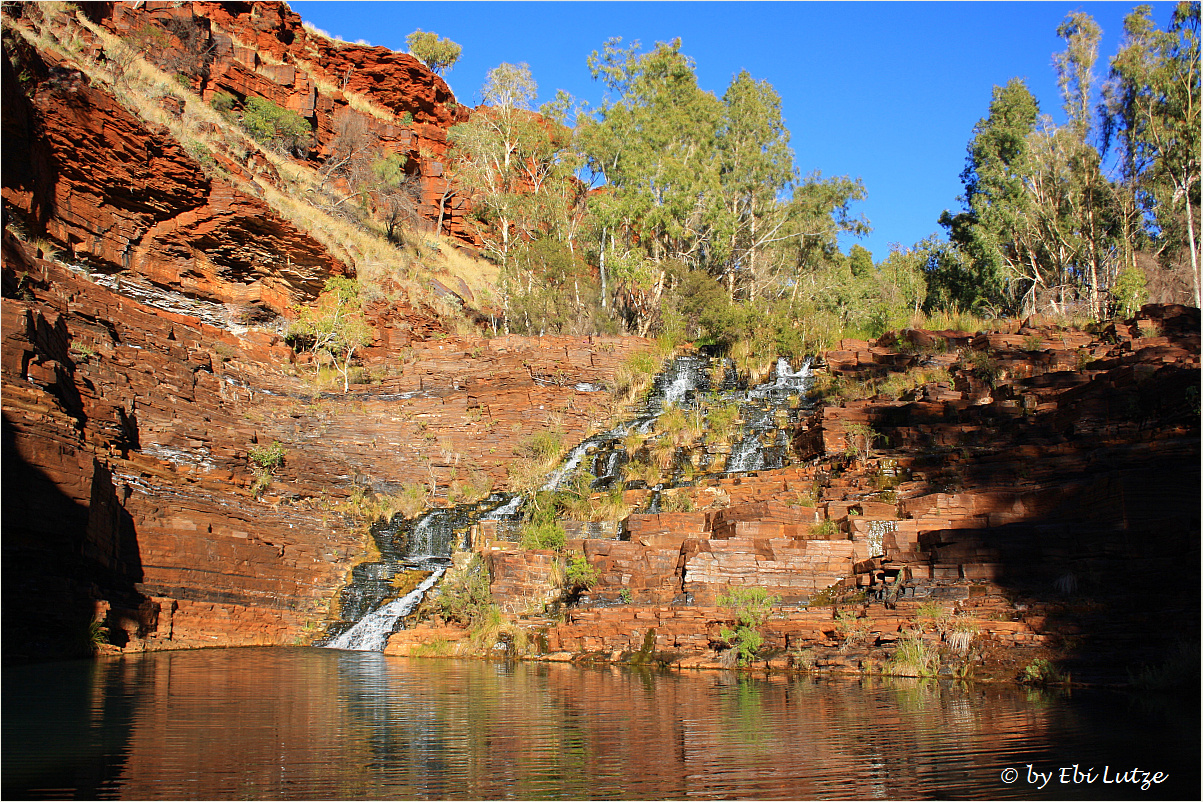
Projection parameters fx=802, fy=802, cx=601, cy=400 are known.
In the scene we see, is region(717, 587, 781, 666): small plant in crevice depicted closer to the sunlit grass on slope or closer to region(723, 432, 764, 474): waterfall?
region(723, 432, 764, 474): waterfall

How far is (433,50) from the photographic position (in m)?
64.6

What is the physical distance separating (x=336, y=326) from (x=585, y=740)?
24.9 m

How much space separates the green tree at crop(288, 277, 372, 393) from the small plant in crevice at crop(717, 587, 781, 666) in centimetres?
1865

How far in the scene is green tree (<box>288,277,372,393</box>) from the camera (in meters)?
28.4

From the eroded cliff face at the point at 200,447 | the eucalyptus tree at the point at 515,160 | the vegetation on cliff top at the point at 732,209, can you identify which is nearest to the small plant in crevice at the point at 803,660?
the eroded cliff face at the point at 200,447

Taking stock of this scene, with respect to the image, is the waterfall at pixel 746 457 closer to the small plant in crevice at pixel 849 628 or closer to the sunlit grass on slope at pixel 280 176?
the small plant in crevice at pixel 849 628

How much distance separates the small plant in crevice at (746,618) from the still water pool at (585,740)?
57.7 inches

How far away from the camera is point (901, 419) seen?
20578 mm

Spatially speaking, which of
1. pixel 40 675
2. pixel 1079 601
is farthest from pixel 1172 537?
pixel 40 675

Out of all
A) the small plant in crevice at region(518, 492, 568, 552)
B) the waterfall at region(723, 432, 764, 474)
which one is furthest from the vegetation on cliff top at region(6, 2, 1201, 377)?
the small plant in crevice at region(518, 492, 568, 552)

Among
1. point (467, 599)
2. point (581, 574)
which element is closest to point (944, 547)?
point (581, 574)

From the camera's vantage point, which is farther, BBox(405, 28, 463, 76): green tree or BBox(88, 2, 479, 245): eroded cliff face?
BBox(405, 28, 463, 76): green tree

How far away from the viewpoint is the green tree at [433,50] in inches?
2547

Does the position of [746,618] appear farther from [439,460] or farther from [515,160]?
[515,160]
